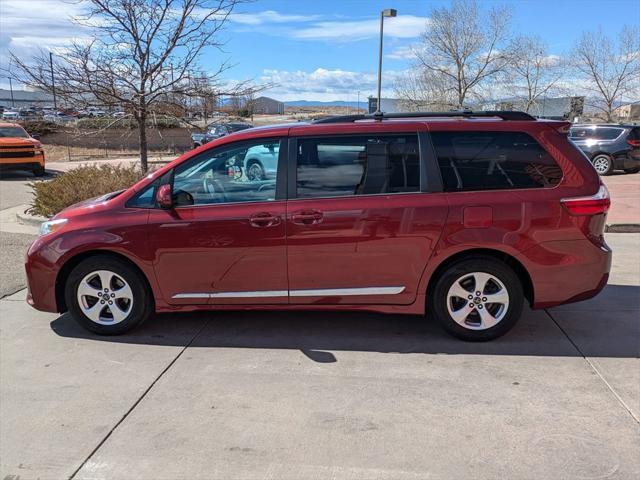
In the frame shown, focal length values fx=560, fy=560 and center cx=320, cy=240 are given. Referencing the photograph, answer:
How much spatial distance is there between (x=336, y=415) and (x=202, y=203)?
79.8 inches

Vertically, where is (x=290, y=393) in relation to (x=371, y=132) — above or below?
below

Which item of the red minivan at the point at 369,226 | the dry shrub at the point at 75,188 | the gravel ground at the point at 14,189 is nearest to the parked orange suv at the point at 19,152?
the gravel ground at the point at 14,189

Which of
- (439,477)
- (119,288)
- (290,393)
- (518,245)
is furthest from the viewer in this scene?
(119,288)

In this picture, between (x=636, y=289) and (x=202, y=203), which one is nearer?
(x=202, y=203)

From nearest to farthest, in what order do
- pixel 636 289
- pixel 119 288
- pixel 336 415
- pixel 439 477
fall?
pixel 439 477 → pixel 336 415 → pixel 119 288 → pixel 636 289

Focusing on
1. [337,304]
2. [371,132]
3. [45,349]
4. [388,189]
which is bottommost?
[45,349]

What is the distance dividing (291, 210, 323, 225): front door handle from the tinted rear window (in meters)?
16.4

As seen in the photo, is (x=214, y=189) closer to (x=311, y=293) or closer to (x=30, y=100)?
(x=311, y=293)

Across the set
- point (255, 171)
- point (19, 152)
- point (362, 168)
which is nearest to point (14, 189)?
point (19, 152)

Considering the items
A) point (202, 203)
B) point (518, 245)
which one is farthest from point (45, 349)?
point (518, 245)

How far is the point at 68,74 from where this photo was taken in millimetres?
8703

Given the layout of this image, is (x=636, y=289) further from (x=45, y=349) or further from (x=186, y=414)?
(x=45, y=349)

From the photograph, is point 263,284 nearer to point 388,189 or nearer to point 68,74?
point 388,189

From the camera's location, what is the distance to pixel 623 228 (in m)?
8.97
